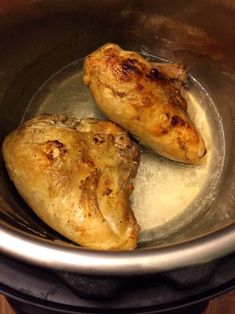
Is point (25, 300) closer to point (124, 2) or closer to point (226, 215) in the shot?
point (226, 215)

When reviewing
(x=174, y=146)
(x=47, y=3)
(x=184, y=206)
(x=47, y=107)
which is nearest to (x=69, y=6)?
(x=47, y=3)

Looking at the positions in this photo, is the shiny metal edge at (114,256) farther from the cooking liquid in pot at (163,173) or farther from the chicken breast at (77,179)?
the cooking liquid in pot at (163,173)

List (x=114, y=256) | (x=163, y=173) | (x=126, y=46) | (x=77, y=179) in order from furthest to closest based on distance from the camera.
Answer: (x=126, y=46)
(x=163, y=173)
(x=77, y=179)
(x=114, y=256)

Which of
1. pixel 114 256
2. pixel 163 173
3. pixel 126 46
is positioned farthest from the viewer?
pixel 126 46

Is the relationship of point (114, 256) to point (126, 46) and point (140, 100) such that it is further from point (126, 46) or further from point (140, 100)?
point (126, 46)

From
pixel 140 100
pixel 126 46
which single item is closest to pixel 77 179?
pixel 140 100
